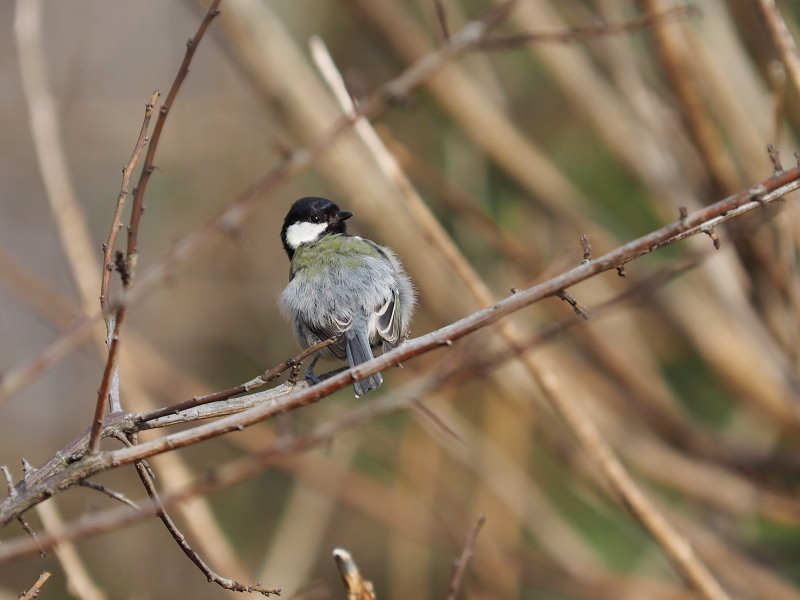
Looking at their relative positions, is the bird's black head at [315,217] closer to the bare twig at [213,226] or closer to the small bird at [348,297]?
the small bird at [348,297]

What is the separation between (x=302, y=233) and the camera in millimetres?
4891

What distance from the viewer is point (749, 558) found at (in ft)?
18.2

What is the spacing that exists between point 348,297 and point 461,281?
615 millimetres

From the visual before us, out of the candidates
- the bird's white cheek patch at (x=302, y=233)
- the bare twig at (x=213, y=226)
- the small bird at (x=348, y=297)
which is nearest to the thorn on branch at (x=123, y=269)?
the bare twig at (x=213, y=226)

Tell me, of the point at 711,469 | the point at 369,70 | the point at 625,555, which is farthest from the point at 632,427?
the point at 369,70

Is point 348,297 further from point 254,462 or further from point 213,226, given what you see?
point 254,462

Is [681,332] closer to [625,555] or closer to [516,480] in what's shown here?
[516,480]

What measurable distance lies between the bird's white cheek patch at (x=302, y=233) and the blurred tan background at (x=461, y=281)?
1.24 feet

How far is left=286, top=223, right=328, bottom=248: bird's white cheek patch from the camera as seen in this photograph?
480 cm

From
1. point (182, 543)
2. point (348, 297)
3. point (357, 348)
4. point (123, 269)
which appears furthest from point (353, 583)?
point (348, 297)

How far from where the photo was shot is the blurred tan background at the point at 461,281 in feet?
15.8

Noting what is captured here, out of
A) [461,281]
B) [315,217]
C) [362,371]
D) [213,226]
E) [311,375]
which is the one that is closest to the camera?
[362,371]

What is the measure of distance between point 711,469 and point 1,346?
546 centimetres

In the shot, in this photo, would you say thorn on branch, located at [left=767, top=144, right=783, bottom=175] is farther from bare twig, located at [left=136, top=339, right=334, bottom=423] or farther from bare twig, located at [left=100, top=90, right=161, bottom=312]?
bare twig, located at [left=100, top=90, right=161, bottom=312]
